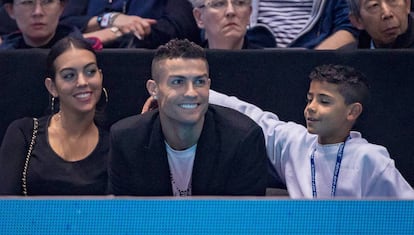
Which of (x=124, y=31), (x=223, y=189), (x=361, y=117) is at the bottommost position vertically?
(x=223, y=189)

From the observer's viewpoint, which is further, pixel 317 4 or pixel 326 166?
pixel 317 4

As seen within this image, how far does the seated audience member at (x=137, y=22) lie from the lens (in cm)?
302

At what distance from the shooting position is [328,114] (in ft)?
7.74

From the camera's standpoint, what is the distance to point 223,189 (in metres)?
2.34

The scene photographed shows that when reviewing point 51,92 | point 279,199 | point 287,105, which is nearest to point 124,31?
point 51,92

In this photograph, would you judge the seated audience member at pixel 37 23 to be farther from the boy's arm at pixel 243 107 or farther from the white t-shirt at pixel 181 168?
the white t-shirt at pixel 181 168

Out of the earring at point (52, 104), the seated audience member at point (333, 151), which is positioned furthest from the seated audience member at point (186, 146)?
the earring at point (52, 104)

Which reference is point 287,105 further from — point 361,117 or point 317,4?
point 317,4

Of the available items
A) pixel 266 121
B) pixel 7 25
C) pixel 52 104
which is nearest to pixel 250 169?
pixel 266 121

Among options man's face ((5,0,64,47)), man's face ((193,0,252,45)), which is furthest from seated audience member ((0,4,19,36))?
man's face ((193,0,252,45))

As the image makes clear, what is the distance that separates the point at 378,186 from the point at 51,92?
0.99 m

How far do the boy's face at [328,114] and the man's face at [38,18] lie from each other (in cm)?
99

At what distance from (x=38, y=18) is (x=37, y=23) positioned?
17 mm

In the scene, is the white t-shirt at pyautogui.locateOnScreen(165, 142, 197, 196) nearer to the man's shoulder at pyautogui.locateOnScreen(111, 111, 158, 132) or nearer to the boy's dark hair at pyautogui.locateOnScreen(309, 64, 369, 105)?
the man's shoulder at pyautogui.locateOnScreen(111, 111, 158, 132)
